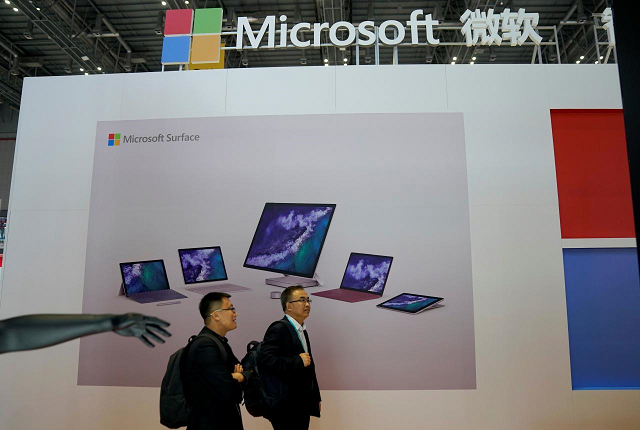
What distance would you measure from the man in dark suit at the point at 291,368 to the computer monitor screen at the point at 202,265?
163 cm

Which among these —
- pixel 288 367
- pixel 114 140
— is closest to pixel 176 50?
pixel 114 140

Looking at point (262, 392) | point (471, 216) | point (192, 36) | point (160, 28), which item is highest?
point (160, 28)

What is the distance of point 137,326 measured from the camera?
1.61m

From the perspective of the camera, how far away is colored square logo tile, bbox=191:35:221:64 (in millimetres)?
5043

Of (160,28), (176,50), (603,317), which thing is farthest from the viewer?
(160,28)

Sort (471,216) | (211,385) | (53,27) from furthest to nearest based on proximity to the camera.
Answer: (53,27) < (471,216) < (211,385)

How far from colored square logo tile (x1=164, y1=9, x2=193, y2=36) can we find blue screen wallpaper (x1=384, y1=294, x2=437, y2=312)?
3.70 m

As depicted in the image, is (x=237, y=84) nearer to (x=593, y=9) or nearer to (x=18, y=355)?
(x=18, y=355)

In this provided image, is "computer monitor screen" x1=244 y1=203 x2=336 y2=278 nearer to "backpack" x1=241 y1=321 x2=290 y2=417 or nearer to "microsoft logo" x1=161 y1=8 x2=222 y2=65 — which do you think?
"backpack" x1=241 y1=321 x2=290 y2=417

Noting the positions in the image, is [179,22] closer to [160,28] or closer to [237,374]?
[237,374]

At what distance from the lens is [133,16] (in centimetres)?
981

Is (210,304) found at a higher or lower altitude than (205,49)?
lower

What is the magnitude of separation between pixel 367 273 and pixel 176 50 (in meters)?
3.24

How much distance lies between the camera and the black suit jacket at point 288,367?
113 inches
